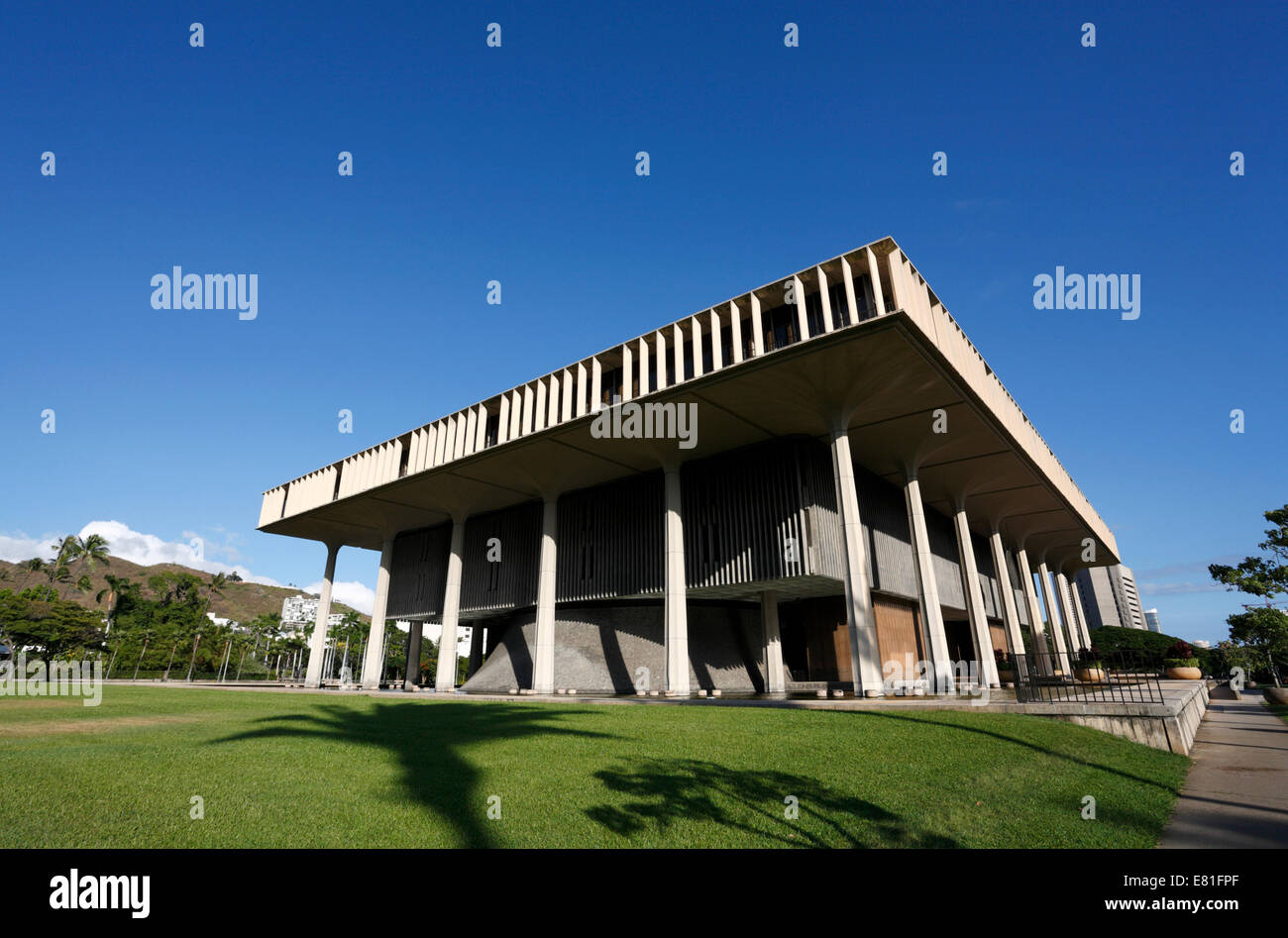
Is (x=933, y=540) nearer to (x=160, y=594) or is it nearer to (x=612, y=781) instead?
(x=612, y=781)

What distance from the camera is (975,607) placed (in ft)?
93.0

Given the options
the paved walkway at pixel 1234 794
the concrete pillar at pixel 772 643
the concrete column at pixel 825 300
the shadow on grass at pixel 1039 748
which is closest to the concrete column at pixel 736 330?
the concrete column at pixel 825 300

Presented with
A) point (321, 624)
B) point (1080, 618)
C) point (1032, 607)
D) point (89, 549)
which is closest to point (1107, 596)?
point (1080, 618)

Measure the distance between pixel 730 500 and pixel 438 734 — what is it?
15.3 metres

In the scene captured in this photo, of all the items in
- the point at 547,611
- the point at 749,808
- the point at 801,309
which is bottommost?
the point at 749,808

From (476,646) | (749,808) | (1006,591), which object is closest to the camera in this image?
(749,808)

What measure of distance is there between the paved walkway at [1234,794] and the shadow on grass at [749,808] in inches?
101

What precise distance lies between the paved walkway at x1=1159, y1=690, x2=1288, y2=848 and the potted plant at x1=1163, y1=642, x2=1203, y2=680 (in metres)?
12.4

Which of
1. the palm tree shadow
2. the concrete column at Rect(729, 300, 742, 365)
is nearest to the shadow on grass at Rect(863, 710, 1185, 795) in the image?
the palm tree shadow

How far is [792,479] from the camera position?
2219cm

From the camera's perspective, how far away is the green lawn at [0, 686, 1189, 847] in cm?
512

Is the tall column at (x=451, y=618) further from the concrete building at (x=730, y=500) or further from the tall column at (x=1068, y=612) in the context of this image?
the tall column at (x=1068, y=612)

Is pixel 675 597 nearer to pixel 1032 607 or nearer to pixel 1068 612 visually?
pixel 1032 607
